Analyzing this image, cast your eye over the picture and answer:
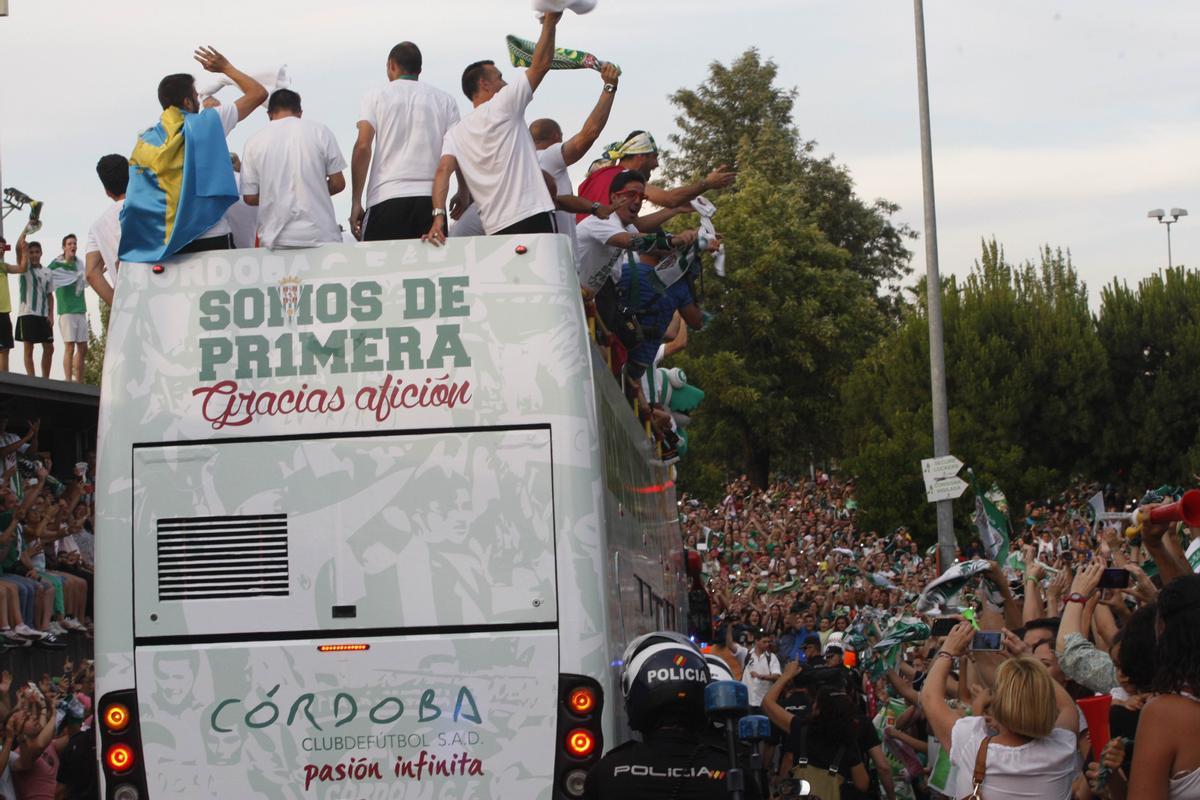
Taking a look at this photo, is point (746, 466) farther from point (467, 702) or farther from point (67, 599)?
point (467, 702)

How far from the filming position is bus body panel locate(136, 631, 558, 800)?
312 inches

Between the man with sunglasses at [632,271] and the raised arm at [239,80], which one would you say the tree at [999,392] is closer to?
the man with sunglasses at [632,271]

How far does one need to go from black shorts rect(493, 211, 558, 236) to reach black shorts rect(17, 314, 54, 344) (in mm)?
11153

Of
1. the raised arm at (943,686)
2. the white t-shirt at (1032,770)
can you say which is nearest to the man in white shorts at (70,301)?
the raised arm at (943,686)

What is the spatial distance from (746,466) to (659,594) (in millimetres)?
50095

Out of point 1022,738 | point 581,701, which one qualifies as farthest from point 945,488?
point 1022,738

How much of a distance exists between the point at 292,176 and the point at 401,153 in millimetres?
888

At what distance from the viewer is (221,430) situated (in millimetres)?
8305

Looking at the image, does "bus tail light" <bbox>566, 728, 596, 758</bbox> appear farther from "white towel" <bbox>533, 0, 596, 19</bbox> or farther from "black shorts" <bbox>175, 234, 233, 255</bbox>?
"white towel" <bbox>533, 0, 596, 19</bbox>

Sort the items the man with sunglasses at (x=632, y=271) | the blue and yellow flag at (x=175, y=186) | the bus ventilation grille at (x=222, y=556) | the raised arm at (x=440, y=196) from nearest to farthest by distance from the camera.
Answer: the bus ventilation grille at (x=222, y=556) < the raised arm at (x=440, y=196) < the blue and yellow flag at (x=175, y=186) < the man with sunglasses at (x=632, y=271)

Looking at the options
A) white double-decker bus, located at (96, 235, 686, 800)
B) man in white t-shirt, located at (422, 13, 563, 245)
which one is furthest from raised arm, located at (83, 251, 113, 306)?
man in white t-shirt, located at (422, 13, 563, 245)

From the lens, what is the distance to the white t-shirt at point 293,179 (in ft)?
29.3

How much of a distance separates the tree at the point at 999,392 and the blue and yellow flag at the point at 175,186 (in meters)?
41.5

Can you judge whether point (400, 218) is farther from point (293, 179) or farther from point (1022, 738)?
point (1022, 738)
